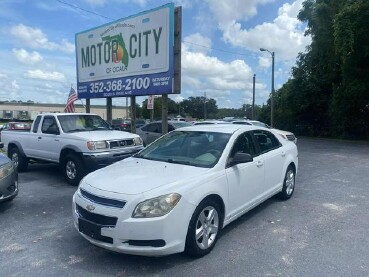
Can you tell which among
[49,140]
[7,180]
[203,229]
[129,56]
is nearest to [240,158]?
[203,229]

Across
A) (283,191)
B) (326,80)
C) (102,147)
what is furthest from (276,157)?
(326,80)

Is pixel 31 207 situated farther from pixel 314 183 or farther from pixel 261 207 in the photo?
pixel 314 183

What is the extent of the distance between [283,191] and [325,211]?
840mm

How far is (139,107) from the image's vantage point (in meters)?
91.5

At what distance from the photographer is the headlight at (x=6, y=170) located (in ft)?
19.6

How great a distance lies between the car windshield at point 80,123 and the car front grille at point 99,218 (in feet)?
16.8

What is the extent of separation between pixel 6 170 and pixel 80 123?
11.5 feet

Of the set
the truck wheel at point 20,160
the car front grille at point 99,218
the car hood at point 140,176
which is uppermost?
the car hood at point 140,176

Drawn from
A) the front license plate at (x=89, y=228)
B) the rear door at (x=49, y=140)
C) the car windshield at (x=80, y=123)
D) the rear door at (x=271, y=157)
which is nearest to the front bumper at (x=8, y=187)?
the front license plate at (x=89, y=228)

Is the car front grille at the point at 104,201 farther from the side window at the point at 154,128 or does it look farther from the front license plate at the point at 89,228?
the side window at the point at 154,128

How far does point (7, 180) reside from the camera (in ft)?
19.8

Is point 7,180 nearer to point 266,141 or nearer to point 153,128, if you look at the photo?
point 266,141

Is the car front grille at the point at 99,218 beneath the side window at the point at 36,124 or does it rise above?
beneath

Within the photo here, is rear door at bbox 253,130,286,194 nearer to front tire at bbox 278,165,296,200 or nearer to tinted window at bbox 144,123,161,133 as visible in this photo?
front tire at bbox 278,165,296,200
